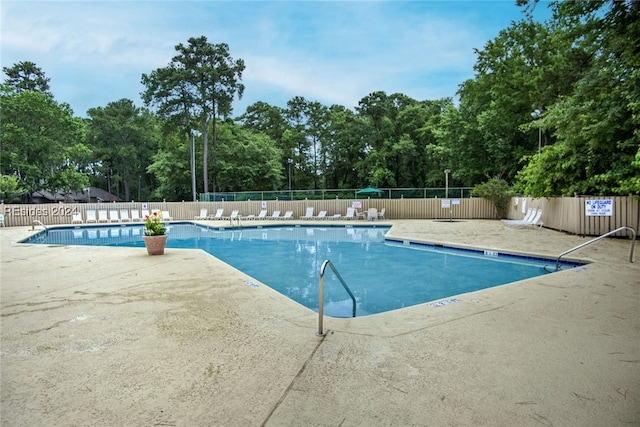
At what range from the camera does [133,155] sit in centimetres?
3388

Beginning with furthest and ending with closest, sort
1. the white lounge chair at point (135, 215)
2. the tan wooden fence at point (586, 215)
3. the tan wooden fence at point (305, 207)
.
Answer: the white lounge chair at point (135, 215) < the tan wooden fence at point (305, 207) < the tan wooden fence at point (586, 215)

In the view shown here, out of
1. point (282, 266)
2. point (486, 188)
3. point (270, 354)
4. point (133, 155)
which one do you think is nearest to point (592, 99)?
point (486, 188)

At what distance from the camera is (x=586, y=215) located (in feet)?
31.4

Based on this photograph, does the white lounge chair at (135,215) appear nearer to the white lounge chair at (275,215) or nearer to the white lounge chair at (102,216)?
the white lounge chair at (102,216)

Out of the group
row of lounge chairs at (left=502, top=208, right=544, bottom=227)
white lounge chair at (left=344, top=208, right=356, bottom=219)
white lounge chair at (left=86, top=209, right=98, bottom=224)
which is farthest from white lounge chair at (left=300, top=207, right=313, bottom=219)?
white lounge chair at (left=86, top=209, right=98, bottom=224)

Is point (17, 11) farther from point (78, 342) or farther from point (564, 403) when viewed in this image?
point (564, 403)

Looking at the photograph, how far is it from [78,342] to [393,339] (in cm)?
250

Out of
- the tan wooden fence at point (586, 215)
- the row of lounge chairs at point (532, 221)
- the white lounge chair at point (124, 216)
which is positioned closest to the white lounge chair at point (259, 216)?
the white lounge chair at point (124, 216)

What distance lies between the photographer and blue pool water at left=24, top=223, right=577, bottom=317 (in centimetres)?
551

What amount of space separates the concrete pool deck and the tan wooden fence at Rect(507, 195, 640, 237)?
553 cm

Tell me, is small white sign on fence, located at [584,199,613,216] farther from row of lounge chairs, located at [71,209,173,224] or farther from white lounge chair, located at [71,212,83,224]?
white lounge chair, located at [71,212,83,224]

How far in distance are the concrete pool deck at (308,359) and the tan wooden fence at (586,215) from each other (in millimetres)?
5531

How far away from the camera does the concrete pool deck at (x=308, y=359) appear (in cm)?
183

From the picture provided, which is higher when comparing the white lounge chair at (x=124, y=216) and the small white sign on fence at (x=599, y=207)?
the small white sign on fence at (x=599, y=207)
